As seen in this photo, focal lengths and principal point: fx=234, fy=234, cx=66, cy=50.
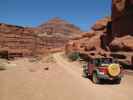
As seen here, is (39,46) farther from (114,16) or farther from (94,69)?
(94,69)

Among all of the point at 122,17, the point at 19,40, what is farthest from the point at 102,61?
the point at 19,40

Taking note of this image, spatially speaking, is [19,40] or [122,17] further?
[19,40]

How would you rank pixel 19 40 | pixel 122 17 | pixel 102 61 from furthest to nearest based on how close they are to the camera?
pixel 19 40 < pixel 122 17 < pixel 102 61

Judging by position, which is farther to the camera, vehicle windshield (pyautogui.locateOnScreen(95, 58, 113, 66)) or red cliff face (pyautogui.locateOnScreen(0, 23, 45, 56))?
red cliff face (pyautogui.locateOnScreen(0, 23, 45, 56))

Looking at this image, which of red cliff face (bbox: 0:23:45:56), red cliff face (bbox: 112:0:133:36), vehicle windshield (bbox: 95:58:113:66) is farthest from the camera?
red cliff face (bbox: 0:23:45:56)

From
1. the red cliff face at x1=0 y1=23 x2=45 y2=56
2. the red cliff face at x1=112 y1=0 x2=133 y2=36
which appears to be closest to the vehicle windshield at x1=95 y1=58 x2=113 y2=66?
the red cliff face at x1=112 y1=0 x2=133 y2=36

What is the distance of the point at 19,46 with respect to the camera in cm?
8144

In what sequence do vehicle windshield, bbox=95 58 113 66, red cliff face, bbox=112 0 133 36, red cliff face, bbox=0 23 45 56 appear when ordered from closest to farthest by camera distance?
vehicle windshield, bbox=95 58 113 66 < red cliff face, bbox=112 0 133 36 < red cliff face, bbox=0 23 45 56

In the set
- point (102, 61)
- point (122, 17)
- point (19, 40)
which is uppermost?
point (122, 17)

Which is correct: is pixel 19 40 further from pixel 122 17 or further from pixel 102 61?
pixel 102 61

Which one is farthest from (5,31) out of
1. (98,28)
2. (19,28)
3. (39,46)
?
(98,28)

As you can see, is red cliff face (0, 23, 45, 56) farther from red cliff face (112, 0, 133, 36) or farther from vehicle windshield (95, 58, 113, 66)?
vehicle windshield (95, 58, 113, 66)

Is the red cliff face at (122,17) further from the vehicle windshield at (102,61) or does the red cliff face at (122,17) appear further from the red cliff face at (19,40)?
the red cliff face at (19,40)

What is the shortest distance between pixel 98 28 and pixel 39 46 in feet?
137
